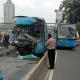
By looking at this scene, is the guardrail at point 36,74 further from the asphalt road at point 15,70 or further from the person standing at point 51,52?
the person standing at point 51,52

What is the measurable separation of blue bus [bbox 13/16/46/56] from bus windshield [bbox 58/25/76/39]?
13.6 metres

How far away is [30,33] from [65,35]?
14.3m

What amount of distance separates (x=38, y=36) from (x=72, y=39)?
1401cm

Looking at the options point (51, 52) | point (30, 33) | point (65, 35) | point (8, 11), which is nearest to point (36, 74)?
point (51, 52)

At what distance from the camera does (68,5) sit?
8144 centimetres

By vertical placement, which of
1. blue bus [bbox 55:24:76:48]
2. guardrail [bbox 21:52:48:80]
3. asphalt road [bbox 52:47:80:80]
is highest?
blue bus [bbox 55:24:76:48]

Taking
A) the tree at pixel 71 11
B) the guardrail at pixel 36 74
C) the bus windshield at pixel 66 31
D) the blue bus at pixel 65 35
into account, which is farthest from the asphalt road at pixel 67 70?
the tree at pixel 71 11

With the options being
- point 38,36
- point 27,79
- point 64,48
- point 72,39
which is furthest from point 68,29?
point 27,79

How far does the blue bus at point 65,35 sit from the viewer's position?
125 feet

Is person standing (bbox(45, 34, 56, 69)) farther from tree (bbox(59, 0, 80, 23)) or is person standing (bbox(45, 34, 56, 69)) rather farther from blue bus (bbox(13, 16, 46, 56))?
tree (bbox(59, 0, 80, 23))

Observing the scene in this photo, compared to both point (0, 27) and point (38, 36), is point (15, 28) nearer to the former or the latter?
point (38, 36)

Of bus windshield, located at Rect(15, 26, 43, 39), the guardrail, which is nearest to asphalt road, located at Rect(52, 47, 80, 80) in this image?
the guardrail

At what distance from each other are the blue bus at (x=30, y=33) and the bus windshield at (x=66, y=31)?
1358 cm

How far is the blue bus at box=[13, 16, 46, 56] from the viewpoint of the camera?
939 inches
